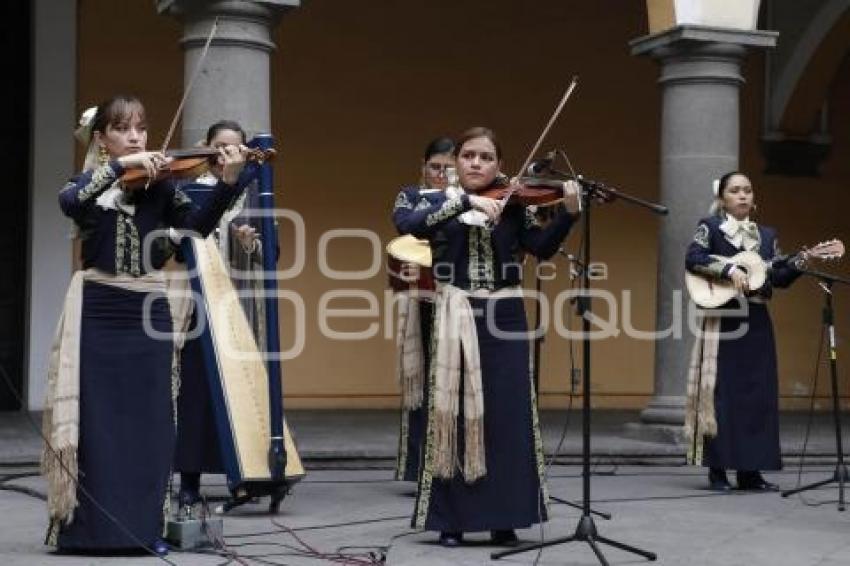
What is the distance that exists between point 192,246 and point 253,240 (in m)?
0.35

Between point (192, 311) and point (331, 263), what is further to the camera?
point (331, 263)

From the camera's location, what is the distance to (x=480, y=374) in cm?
554

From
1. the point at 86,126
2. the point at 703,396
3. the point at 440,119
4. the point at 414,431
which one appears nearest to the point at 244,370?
the point at 414,431

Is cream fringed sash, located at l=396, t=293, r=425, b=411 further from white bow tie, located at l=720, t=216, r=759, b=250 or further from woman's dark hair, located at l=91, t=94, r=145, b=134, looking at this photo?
woman's dark hair, located at l=91, t=94, r=145, b=134

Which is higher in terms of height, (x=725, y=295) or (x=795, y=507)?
(x=725, y=295)

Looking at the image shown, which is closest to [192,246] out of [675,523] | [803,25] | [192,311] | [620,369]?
[192,311]

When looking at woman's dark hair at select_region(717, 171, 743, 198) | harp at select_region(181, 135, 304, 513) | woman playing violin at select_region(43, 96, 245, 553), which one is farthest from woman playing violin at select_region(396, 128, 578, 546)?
woman's dark hair at select_region(717, 171, 743, 198)

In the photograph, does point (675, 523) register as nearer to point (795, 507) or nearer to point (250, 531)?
point (795, 507)

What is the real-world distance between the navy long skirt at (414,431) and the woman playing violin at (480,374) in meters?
1.35

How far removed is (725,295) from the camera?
748 centimetres

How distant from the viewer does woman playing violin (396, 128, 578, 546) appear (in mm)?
5480

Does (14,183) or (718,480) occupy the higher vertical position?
(14,183)

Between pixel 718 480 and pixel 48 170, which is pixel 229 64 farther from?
pixel 48 170

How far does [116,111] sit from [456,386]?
5.48 feet
